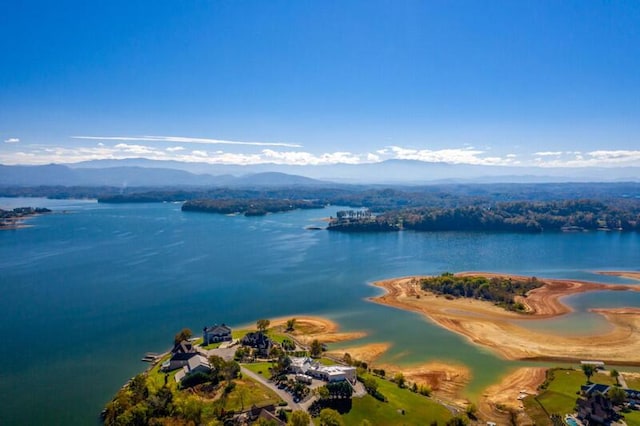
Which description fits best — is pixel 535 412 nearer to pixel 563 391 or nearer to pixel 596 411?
pixel 596 411

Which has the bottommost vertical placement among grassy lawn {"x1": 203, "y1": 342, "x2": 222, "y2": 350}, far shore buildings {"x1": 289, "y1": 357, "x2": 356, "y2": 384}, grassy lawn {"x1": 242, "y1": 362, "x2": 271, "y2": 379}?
grassy lawn {"x1": 203, "y1": 342, "x2": 222, "y2": 350}

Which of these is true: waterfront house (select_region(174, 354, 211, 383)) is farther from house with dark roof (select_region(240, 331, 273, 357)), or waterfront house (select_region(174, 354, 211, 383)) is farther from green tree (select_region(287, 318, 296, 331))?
green tree (select_region(287, 318, 296, 331))

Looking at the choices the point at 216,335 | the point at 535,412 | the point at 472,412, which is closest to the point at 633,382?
the point at 535,412

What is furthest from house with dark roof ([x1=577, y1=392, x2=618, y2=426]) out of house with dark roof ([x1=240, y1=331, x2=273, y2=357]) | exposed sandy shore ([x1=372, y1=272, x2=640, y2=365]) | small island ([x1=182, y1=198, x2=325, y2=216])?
small island ([x1=182, y1=198, x2=325, y2=216])

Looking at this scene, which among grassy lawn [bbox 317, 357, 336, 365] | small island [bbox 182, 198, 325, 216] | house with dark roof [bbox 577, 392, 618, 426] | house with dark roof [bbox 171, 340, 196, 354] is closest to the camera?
house with dark roof [bbox 577, 392, 618, 426]

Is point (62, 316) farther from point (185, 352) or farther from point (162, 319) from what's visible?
point (185, 352)

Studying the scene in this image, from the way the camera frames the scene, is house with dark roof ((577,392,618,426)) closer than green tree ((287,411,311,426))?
No

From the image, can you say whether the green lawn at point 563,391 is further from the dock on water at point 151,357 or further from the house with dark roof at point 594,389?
the dock on water at point 151,357
